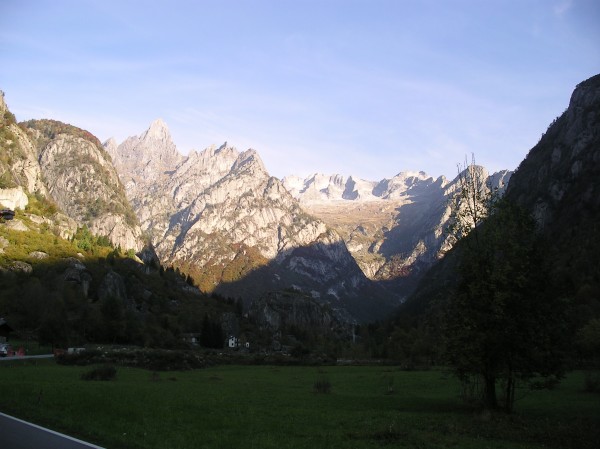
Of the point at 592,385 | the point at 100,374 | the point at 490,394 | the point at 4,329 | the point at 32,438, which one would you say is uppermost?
the point at 32,438

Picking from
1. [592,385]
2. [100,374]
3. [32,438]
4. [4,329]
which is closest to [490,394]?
[592,385]

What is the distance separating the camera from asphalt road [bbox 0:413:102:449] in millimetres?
18880

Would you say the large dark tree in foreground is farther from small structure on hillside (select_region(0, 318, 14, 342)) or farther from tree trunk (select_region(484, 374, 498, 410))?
small structure on hillside (select_region(0, 318, 14, 342))

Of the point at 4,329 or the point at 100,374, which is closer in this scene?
the point at 100,374

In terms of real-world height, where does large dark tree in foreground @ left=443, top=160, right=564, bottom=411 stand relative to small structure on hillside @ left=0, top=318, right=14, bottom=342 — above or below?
above

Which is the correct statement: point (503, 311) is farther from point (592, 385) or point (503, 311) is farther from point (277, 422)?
point (592, 385)

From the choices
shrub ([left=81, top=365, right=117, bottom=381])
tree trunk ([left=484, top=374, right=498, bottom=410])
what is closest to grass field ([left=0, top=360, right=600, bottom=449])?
tree trunk ([left=484, top=374, right=498, bottom=410])

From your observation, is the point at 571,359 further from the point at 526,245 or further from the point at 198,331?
the point at 198,331

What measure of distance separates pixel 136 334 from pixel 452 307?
12100 cm

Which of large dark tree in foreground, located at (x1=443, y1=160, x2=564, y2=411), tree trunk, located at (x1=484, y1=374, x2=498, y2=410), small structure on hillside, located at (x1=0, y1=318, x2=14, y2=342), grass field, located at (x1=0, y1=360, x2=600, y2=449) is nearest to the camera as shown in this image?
grass field, located at (x1=0, y1=360, x2=600, y2=449)

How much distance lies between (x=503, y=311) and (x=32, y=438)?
28125mm

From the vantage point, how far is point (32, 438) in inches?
789

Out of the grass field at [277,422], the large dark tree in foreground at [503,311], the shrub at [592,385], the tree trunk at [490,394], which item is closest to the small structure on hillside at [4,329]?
the grass field at [277,422]

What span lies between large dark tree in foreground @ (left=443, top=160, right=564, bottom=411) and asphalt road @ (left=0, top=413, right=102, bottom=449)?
80.9 ft
